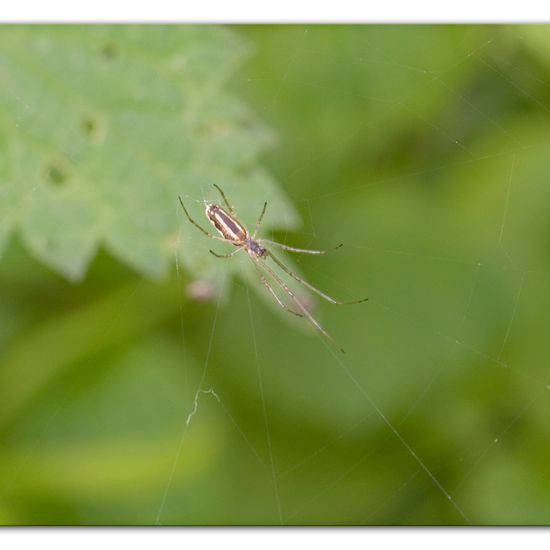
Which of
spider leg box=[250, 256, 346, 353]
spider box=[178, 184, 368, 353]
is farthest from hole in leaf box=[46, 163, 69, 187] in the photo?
spider leg box=[250, 256, 346, 353]

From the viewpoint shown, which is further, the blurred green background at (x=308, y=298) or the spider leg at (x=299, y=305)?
the spider leg at (x=299, y=305)

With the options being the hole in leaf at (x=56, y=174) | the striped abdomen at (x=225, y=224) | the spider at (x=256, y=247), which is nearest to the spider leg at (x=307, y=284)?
the spider at (x=256, y=247)

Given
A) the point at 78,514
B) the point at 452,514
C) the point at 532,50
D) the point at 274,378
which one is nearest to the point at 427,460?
the point at 452,514

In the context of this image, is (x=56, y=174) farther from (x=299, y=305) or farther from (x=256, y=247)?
(x=299, y=305)

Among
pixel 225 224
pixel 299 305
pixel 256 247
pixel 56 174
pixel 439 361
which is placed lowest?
pixel 439 361

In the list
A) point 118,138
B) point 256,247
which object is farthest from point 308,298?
point 118,138

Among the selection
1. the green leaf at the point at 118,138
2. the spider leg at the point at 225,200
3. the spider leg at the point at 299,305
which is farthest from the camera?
the spider leg at the point at 299,305

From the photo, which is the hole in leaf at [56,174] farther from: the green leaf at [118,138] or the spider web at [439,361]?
the spider web at [439,361]

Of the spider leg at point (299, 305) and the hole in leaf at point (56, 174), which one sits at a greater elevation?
the hole in leaf at point (56, 174)
